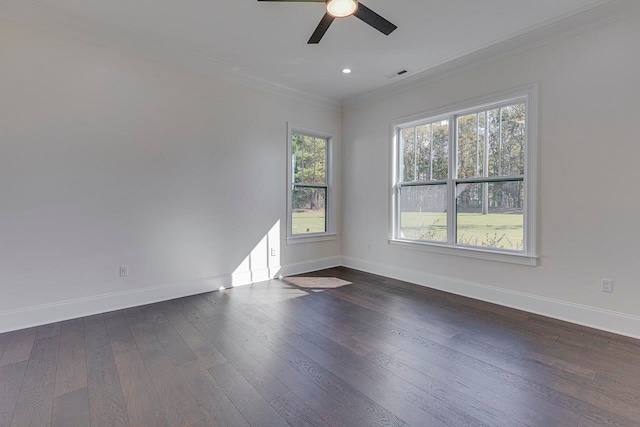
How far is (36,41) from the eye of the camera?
2.86 metres

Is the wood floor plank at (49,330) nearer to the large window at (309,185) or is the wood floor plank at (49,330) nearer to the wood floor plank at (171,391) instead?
the wood floor plank at (171,391)

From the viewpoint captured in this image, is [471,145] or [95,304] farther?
[471,145]

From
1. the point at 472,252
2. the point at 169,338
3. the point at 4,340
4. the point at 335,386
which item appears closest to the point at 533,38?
the point at 472,252

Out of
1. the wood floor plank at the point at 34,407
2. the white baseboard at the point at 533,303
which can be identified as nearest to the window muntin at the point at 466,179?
the white baseboard at the point at 533,303

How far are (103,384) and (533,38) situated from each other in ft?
16.0

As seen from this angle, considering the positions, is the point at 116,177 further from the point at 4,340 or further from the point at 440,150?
the point at 440,150

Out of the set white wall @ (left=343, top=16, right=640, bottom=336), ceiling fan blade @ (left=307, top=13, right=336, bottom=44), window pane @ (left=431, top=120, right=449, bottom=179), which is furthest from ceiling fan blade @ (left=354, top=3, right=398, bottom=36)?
window pane @ (left=431, top=120, right=449, bottom=179)

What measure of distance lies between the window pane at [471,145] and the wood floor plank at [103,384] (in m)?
4.12

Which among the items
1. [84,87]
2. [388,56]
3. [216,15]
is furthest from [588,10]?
[84,87]

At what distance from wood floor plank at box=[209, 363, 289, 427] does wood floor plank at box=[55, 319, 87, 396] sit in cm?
87

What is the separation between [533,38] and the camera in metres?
3.15

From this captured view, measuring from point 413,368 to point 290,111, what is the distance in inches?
156

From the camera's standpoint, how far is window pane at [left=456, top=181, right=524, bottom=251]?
345 cm

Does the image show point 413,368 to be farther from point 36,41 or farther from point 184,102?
point 36,41
